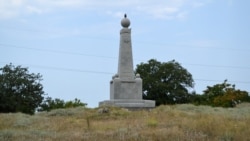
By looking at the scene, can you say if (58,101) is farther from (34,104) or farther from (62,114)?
(62,114)

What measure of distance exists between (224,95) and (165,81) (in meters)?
13.3

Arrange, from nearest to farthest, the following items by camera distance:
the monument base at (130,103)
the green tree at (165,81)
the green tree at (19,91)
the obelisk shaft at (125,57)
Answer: the monument base at (130,103)
the obelisk shaft at (125,57)
the green tree at (19,91)
the green tree at (165,81)

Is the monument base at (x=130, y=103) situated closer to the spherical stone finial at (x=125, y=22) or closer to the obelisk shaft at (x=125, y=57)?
the obelisk shaft at (x=125, y=57)

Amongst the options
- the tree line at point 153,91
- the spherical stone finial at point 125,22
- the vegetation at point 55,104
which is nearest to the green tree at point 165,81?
the tree line at point 153,91

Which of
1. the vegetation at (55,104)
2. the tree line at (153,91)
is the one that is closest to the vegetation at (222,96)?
the tree line at (153,91)

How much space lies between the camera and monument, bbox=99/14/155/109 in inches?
1045

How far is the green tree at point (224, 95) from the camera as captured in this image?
142ft

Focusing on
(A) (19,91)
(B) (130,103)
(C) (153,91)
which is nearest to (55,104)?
(A) (19,91)

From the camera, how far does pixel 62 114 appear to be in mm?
22250

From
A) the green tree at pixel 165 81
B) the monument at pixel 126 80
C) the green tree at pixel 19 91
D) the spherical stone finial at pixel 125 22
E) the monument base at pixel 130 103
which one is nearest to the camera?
the monument base at pixel 130 103

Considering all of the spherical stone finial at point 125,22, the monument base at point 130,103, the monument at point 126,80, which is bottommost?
the monument base at point 130,103

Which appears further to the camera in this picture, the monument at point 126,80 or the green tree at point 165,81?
the green tree at point 165,81

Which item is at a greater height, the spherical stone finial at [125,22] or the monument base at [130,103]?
the spherical stone finial at [125,22]

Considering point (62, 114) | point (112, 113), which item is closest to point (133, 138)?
point (112, 113)
